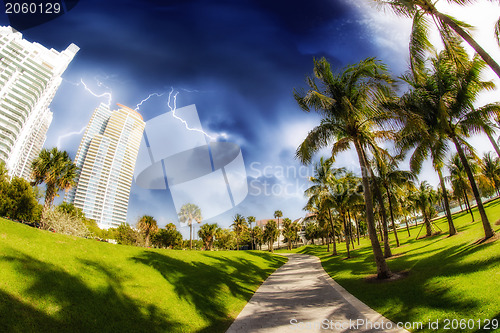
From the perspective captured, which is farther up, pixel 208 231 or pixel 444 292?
pixel 208 231

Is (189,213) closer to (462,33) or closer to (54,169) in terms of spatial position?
(54,169)

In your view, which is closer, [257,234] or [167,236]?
[167,236]

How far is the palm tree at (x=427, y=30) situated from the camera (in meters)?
7.79

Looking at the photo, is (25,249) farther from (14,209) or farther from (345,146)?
(14,209)

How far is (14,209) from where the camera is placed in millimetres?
35281

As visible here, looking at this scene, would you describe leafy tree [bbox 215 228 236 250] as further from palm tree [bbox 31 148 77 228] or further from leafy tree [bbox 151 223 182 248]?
palm tree [bbox 31 148 77 228]

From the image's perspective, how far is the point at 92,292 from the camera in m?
6.73

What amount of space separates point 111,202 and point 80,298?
8467 inches

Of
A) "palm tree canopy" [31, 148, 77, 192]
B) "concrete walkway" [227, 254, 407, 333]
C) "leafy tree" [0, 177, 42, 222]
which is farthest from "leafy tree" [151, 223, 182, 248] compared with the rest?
"concrete walkway" [227, 254, 407, 333]

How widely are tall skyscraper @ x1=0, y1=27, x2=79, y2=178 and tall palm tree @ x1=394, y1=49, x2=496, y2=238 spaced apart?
128m

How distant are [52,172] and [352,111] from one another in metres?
33.1

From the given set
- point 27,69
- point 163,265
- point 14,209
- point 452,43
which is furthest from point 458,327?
point 27,69

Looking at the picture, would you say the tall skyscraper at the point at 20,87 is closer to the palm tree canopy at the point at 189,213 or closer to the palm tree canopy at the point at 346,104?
the palm tree canopy at the point at 189,213

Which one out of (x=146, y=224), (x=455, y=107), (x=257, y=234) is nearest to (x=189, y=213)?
(x=146, y=224)
